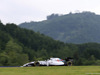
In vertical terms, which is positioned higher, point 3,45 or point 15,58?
point 3,45

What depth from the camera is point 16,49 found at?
161125mm

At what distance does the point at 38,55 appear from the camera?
199375 mm

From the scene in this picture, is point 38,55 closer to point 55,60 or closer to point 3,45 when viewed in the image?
point 3,45

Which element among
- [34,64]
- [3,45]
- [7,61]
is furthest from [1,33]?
[34,64]
